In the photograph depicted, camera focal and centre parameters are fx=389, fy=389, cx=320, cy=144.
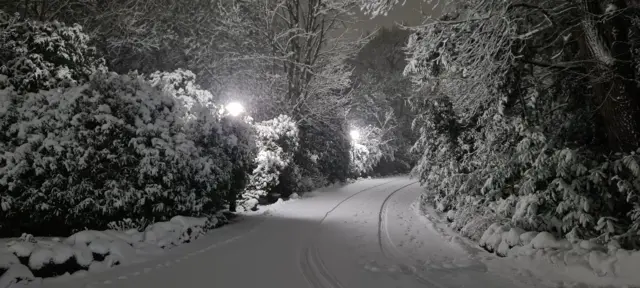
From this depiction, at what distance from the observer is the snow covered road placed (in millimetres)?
5805

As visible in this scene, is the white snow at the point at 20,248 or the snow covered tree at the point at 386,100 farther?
the snow covered tree at the point at 386,100

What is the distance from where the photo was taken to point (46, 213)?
707 cm

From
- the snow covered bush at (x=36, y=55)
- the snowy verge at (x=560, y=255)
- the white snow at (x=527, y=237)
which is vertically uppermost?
the snow covered bush at (x=36, y=55)

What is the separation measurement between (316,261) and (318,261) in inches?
1.4

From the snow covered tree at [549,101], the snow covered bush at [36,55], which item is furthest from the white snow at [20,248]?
the snow covered tree at [549,101]

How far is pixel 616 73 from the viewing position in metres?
6.46

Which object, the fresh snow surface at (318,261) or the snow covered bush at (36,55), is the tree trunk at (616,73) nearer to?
the fresh snow surface at (318,261)

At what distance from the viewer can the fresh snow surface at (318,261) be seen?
5.79 meters

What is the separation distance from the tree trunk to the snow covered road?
2987 millimetres

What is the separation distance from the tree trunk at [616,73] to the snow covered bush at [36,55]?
1058 cm

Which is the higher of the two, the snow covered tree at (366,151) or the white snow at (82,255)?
the snow covered tree at (366,151)

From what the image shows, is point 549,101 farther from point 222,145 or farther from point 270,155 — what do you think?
point 270,155

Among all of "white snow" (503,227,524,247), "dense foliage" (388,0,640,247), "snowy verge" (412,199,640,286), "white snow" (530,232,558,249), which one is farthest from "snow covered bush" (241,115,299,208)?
"white snow" (530,232,558,249)

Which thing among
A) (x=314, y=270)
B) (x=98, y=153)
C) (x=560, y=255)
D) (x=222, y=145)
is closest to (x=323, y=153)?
(x=222, y=145)
